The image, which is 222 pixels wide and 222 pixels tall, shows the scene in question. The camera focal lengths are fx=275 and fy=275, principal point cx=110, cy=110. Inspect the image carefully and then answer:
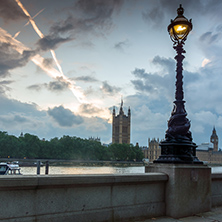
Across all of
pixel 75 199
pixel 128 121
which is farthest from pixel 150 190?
pixel 128 121

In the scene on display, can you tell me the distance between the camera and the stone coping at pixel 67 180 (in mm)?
4320

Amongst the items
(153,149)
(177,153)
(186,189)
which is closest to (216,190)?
(186,189)

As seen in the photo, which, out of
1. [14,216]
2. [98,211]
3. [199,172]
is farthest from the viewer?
[199,172]

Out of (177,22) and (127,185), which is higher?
(177,22)

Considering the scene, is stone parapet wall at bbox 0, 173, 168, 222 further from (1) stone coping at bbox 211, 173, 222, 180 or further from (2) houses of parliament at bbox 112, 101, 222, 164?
(2) houses of parliament at bbox 112, 101, 222, 164

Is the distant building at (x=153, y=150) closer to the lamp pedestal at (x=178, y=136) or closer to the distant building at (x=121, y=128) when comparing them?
the distant building at (x=121, y=128)

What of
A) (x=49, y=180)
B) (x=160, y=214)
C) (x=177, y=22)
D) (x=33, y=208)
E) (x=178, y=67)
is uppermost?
(x=177, y=22)

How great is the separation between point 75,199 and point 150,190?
6.26 ft

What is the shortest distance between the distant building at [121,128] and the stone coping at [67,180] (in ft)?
551

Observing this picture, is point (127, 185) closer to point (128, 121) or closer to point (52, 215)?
point (52, 215)

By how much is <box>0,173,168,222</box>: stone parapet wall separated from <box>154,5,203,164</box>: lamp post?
724 mm

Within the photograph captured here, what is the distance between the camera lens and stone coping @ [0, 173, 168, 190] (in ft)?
14.2

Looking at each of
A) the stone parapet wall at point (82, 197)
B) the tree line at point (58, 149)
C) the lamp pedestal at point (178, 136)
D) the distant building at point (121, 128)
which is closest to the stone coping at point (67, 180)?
the stone parapet wall at point (82, 197)

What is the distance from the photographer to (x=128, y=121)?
177 m
